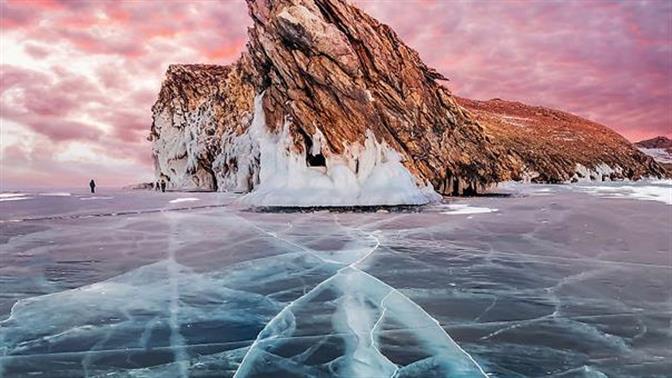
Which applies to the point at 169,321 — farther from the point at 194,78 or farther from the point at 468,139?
the point at 194,78

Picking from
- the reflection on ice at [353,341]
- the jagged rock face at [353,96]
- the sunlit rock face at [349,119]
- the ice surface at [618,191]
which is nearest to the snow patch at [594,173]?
the ice surface at [618,191]

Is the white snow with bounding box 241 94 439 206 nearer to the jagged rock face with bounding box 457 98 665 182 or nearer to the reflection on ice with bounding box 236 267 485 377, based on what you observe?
the reflection on ice with bounding box 236 267 485 377

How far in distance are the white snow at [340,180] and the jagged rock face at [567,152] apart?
253 feet

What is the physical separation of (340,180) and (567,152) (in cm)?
12571

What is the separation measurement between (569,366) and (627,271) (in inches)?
243

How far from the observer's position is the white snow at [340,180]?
100 feet

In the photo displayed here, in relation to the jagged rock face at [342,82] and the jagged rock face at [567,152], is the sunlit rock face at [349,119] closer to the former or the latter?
the jagged rock face at [342,82]

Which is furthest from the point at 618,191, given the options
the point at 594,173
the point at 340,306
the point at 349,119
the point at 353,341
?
the point at 594,173

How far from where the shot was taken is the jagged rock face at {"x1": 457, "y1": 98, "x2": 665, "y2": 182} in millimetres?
118569

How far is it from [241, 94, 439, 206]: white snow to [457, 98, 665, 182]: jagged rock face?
77.1 m

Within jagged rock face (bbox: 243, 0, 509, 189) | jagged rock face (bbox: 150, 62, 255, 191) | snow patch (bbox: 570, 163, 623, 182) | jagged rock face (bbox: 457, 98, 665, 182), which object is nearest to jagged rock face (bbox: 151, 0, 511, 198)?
jagged rock face (bbox: 243, 0, 509, 189)

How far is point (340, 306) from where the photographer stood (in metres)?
7.75

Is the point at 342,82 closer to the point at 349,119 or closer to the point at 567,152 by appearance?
the point at 349,119

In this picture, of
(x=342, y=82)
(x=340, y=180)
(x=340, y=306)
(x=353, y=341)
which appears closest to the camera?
(x=353, y=341)
